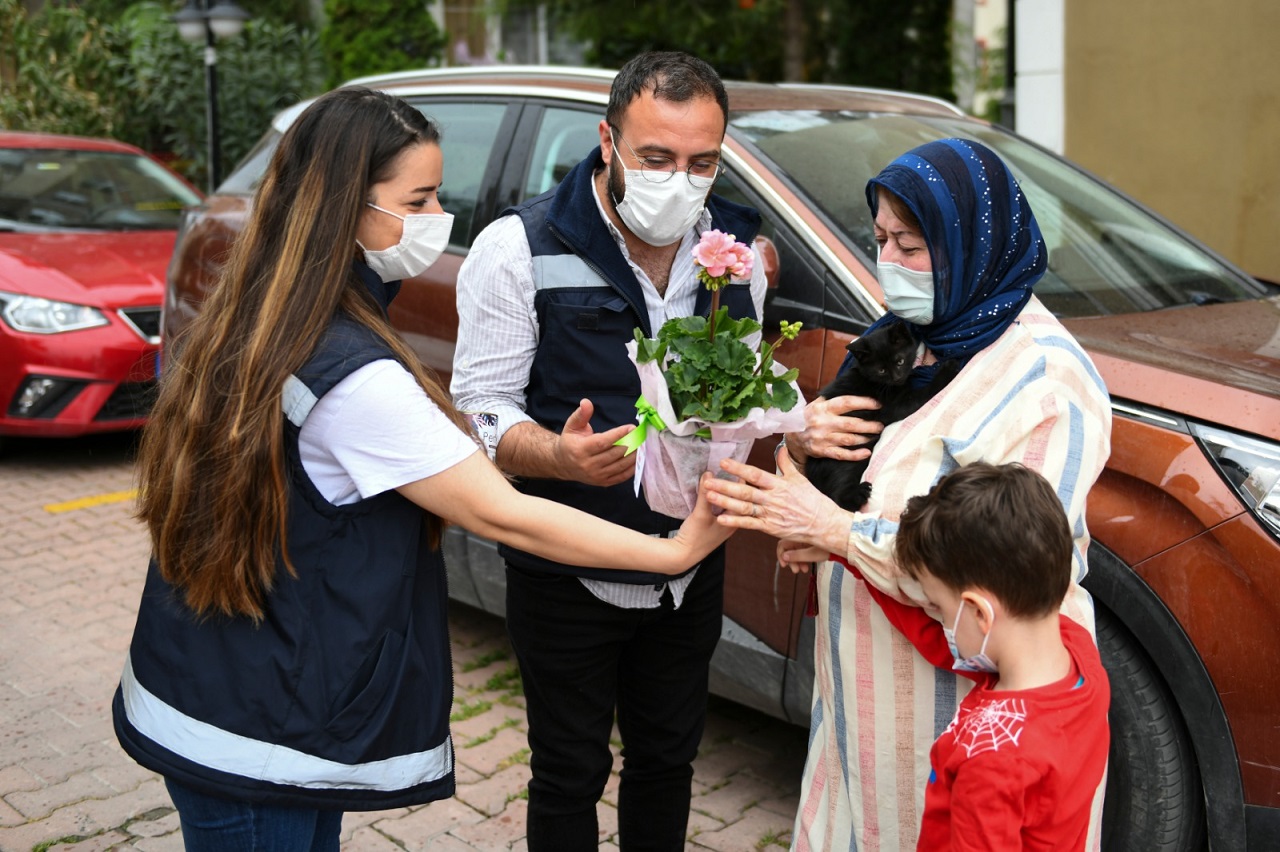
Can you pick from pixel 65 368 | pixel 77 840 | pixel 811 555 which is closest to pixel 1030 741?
pixel 811 555

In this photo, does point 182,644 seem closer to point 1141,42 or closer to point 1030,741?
point 1030,741

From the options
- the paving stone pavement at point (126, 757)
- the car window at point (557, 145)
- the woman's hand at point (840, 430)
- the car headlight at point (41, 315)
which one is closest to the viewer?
the woman's hand at point (840, 430)

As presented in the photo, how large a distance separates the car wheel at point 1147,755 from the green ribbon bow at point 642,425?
4.55ft

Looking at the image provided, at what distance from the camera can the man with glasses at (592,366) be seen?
101 inches

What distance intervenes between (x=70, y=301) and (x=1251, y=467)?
6375mm

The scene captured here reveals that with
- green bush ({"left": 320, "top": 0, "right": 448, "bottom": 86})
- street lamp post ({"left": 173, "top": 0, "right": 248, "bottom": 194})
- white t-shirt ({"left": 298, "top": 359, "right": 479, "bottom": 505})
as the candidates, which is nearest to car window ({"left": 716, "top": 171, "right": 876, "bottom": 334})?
white t-shirt ({"left": 298, "top": 359, "right": 479, "bottom": 505})

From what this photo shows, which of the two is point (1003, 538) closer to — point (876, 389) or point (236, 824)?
point (876, 389)

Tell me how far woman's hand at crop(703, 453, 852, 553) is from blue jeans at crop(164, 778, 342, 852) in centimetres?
87

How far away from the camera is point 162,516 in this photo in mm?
2010

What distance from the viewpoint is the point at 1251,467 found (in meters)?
2.70

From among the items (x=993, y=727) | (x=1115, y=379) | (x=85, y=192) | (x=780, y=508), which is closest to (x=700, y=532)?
(x=780, y=508)

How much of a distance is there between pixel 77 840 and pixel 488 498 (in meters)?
2.20

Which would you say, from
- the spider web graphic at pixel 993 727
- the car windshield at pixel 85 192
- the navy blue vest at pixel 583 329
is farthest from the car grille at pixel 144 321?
the spider web graphic at pixel 993 727

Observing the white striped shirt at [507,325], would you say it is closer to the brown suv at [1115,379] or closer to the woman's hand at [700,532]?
the woman's hand at [700,532]
